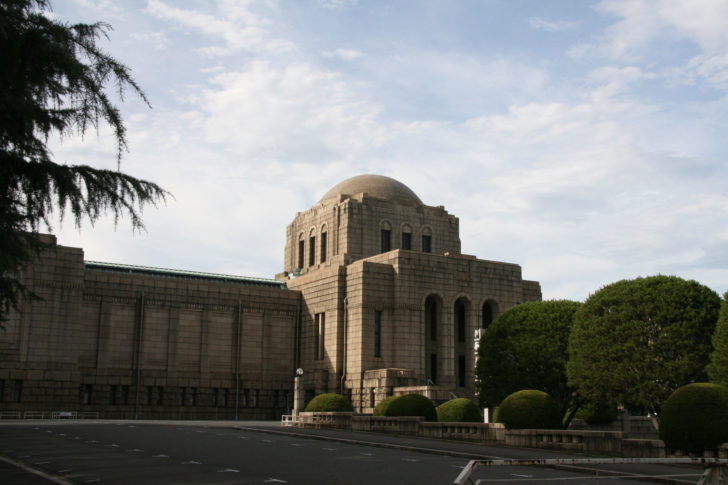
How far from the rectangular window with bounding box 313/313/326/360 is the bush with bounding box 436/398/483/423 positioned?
2482 centimetres

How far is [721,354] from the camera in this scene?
3353 centimetres

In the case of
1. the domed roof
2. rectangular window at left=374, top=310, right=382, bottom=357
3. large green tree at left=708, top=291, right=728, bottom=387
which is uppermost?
the domed roof

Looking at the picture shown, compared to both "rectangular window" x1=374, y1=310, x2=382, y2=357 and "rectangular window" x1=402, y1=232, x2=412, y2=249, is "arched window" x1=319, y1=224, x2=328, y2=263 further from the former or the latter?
"rectangular window" x1=374, y1=310, x2=382, y2=357

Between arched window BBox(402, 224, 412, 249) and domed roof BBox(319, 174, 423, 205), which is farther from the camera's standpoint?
domed roof BBox(319, 174, 423, 205)

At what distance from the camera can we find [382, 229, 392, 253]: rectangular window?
236 feet

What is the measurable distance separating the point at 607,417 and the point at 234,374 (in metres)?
30.3

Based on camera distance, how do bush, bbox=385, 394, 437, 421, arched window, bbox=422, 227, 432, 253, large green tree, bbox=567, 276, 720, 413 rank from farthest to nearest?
1. arched window, bbox=422, 227, 432, 253
2. bush, bbox=385, 394, 437, 421
3. large green tree, bbox=567, 276, 720, 413

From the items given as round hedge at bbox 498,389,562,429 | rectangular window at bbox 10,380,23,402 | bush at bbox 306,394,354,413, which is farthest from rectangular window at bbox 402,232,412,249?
round hedge at bbox 498,389,562,429

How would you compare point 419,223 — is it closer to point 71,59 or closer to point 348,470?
point 348,470

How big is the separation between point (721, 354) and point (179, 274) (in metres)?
51.0

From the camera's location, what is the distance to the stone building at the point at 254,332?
5594 cm

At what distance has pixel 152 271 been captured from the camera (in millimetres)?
71062

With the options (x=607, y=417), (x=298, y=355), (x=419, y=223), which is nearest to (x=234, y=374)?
(x=298, y=355)

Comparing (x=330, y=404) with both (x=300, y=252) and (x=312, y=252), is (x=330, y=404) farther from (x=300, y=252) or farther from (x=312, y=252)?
(x=300, y=252)
